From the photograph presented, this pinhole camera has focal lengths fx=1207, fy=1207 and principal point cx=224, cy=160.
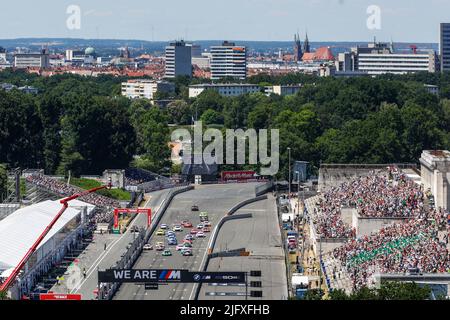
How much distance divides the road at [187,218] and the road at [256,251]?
610 mm

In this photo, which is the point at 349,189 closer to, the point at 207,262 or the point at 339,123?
the point at 207,262

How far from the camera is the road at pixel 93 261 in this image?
112 ft

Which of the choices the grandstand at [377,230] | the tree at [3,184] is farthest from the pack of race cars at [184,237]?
the tree at [3,184]

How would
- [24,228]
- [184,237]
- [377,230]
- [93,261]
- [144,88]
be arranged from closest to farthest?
[377,230] → [93,261] → [24,228] → [184,237] → [144,88]

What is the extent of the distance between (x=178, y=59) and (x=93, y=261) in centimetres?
14390

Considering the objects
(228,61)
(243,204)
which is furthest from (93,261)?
(228,61)

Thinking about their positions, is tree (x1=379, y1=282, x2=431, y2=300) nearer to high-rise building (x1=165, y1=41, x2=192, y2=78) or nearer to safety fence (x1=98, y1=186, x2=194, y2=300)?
safety fence (x1=98, y1=186, x2=194, y2=300)

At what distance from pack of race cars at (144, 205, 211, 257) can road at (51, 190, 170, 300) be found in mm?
1090

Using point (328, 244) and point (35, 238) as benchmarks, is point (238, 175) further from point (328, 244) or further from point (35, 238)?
point (35, 238)

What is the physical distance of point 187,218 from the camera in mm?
51281

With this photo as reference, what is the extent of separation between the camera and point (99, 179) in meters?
60.7

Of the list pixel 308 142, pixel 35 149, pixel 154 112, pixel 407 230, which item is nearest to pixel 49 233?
pixel 407 230

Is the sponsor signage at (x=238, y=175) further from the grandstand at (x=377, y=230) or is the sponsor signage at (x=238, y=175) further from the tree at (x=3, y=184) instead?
the grandstand at (x=377, y=230)

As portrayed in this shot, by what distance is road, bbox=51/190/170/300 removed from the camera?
1340 inches
